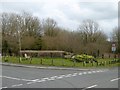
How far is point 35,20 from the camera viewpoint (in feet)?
219

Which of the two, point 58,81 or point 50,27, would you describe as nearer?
point 58,81

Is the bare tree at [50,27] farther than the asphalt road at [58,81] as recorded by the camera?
Yes

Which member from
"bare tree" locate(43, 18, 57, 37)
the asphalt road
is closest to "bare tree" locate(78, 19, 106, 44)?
"bare tree" locate(43, 18, 57, 37)

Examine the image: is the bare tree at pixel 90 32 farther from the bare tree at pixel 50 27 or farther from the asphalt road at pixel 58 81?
the asphalt road at pixel 58 81

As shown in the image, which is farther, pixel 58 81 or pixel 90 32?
pixel 90 32

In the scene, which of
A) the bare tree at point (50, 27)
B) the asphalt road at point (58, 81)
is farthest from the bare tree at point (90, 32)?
the asphalt road at point (58, 81)

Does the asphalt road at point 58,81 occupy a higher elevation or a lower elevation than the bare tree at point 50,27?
lower

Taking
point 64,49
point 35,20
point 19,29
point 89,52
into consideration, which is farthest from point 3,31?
point 89,52

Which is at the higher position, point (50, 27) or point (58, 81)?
point (50, 27)

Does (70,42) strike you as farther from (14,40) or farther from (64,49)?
(14,40)

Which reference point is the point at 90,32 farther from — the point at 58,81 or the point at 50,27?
the point at 58,81

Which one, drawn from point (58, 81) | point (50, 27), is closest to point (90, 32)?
point (50, 27)

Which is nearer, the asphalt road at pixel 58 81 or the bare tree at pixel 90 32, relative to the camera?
the asphalt road at pixel 58 81

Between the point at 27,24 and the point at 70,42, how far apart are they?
15999 millimetres
